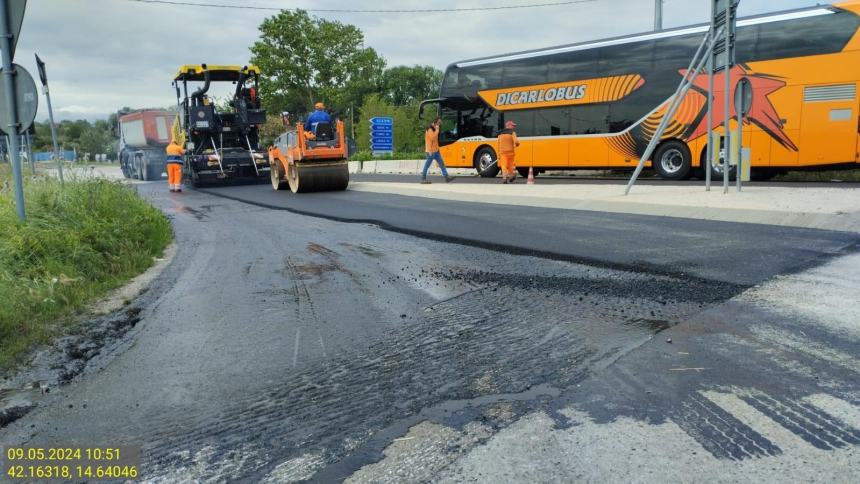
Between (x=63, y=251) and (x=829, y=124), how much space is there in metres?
15.5

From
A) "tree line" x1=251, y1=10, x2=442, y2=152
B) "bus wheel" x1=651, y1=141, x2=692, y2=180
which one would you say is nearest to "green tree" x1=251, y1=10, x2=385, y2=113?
"tree line" x1=251, y1=10, x2=442, y2=152

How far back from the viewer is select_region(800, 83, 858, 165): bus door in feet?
46.8

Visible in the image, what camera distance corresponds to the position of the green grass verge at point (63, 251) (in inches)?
188

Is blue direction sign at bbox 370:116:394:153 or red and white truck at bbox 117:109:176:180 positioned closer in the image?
red and white truck at bbox 117:109:176:180

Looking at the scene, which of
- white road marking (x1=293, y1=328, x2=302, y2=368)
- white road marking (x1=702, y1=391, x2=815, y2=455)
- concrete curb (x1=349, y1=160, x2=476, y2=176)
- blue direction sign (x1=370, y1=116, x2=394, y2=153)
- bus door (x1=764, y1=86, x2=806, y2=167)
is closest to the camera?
white road marking (x1=702, y1=391, x2=815, y2=455)

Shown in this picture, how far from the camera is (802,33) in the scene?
14.7 metres

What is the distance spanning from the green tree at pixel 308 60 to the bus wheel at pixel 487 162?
26.5 meters

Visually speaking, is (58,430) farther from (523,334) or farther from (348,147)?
(348,147)

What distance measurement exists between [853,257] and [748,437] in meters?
4.61

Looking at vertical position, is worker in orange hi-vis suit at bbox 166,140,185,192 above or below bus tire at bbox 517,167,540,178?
above

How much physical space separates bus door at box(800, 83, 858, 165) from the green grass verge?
46.1 feet

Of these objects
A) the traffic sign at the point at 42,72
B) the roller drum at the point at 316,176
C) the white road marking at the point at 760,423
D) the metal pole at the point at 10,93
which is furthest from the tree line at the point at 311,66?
the white road marking at the point at 760,423

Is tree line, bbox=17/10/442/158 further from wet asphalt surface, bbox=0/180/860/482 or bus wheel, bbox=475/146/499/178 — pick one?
wet asphalt surface, bbox=0/180/860/482

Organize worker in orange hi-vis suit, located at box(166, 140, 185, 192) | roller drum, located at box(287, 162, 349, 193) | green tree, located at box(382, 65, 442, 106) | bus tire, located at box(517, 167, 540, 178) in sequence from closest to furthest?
1. roller drum, located at box(287, 162, 349, 193)
2. worker in orange hi-vis suit, located at box(166, 140, 185, 192)
3. bus tire, located at box(517, 167, 540, 178)
4. green tree, located at box(382, 65, 442, 106)
